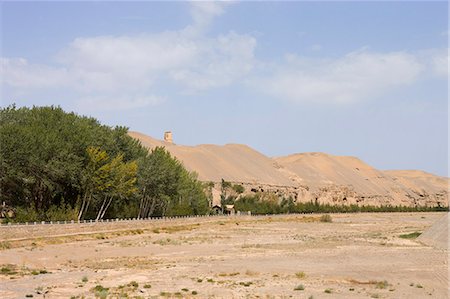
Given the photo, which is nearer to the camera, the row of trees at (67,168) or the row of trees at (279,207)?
the row of trees at (67,168)

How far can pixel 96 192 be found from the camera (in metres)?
65.2

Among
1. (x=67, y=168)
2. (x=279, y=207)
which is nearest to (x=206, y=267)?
(x=67, y=168)

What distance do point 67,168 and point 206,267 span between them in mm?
29639

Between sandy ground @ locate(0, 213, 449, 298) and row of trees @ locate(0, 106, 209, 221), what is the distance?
6818mm

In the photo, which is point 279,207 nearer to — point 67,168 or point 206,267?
point 67,168

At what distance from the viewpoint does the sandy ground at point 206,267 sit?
80.6 ft

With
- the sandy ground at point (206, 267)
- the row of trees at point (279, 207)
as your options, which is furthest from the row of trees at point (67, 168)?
the row of trees at point (279, 207)

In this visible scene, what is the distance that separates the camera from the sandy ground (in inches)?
967

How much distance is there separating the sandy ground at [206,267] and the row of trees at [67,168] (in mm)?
6818

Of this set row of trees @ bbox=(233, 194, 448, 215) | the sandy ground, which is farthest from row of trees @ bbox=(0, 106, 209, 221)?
row of trees @ bbox=(233, 194, 448, 215)

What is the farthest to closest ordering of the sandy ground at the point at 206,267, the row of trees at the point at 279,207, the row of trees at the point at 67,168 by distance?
the row of trees at the point at 279,207 < the row of trees at the point at 67,168 < the sandy ground at the point at 206,267

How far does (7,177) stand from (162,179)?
28.6 meters

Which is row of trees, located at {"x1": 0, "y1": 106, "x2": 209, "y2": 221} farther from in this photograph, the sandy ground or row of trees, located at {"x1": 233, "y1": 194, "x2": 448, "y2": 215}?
row of trees, located at {"x1": 233, "y1": 194, "x2": 448, "y2": 215}

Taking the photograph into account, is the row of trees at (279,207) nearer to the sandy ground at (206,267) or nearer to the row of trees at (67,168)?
the row of trees at (67,168)
